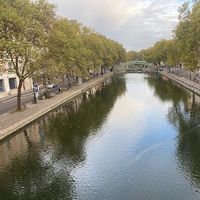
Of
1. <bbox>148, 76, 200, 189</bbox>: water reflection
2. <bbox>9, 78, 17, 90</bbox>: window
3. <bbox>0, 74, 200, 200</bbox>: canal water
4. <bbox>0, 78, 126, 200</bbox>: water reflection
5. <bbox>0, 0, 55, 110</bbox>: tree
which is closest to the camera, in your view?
<bbox>0, 74, 200, 200</bbox>: canal water

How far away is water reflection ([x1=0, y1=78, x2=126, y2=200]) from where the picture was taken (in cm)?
2180

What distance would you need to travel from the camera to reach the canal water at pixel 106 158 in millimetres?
21188

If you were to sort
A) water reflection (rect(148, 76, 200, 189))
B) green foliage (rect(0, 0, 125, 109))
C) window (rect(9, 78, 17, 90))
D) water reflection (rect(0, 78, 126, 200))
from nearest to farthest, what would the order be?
water reflection (rect(0, 78, 126, 200)) < water reflection (rect(148, 76, 200, 189)) < green foliage (rect(0, 0, 125, 109)) < window (rect(9, 78, 17, 90))

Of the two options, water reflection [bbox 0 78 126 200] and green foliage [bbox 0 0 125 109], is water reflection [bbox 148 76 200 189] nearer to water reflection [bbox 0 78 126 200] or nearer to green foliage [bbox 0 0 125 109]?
water reflection [bbox 0 78 126 200]

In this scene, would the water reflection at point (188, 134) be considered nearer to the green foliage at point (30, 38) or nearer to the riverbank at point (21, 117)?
the riverbank at point (21, 117)

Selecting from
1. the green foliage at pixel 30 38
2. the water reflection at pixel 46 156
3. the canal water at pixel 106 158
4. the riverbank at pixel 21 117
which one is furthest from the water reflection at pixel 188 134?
the green foliage at pixel 30 38

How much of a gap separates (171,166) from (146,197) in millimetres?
5449

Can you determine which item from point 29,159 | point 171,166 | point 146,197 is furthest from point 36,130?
point 146,197

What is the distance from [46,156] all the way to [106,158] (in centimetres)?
522

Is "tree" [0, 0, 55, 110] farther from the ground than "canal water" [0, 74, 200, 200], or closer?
farther from the ground

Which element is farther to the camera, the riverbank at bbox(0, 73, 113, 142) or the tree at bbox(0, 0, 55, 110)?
the tree at bbox(0, 0, 55, 110)

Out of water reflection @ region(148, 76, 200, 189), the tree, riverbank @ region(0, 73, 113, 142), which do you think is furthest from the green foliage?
water reflection @ region(148, 76, 200, 189)

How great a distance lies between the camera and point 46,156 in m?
28.5

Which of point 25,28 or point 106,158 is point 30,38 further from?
point 106,158
